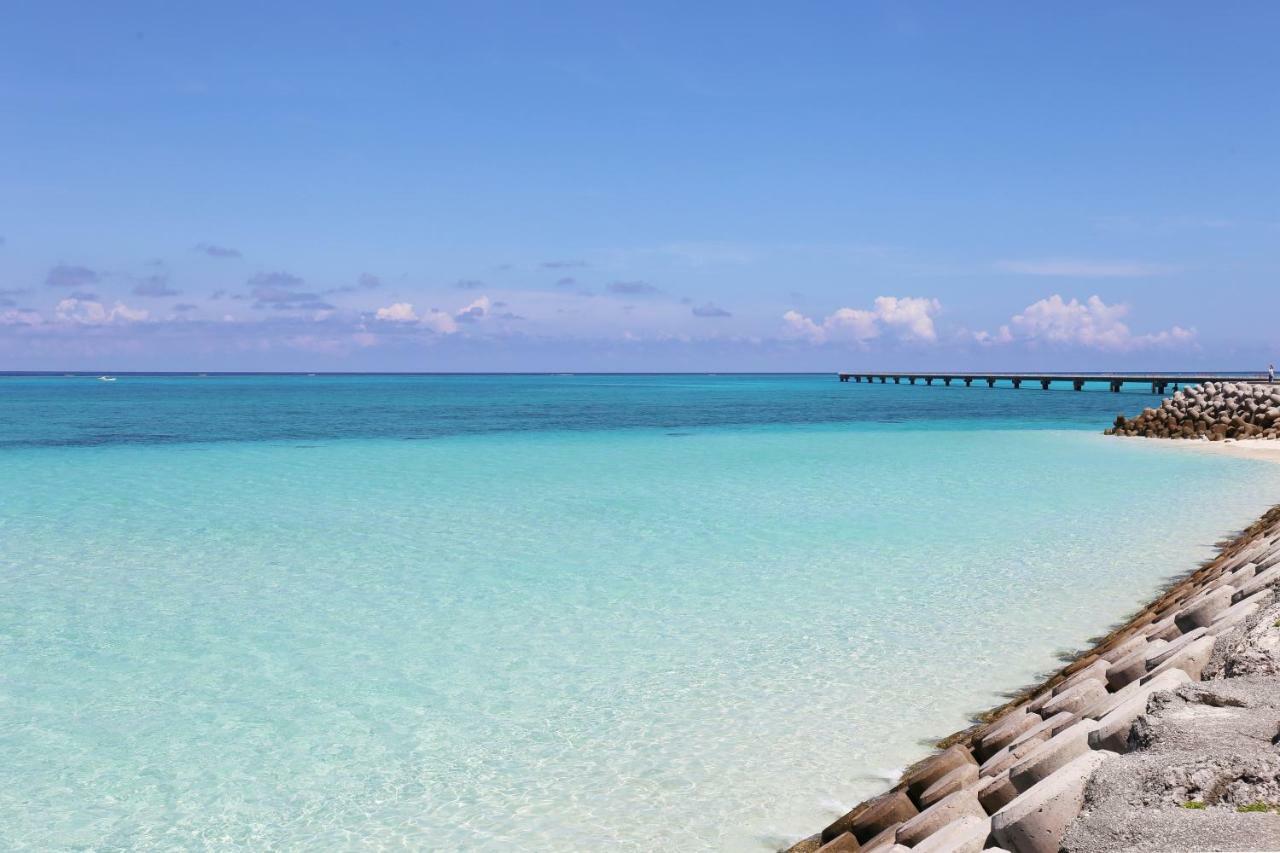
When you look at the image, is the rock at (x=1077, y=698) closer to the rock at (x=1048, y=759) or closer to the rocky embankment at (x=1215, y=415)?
the rock at (x=1048, y=759)

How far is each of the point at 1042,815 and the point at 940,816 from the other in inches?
40.2

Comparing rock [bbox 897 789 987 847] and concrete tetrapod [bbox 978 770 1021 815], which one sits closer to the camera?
concrete tetrapod [bbox 978 770 1021 815]

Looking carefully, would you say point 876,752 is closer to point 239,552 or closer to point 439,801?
point 439,801

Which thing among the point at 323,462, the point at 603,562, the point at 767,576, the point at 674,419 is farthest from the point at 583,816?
the point at 674,419

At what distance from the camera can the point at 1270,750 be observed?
3.57 metres

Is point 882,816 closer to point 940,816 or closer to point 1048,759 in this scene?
point 940,816

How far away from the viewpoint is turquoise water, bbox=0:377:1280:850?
6316mm

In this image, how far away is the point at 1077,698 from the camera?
5.72 meters

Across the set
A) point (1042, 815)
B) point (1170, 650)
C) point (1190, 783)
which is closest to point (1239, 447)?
point (1170, 650)

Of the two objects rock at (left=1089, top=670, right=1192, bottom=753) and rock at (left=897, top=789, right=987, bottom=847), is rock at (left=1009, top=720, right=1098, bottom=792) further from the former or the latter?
rock at (left=897, top=789, right=987, bottom=847)

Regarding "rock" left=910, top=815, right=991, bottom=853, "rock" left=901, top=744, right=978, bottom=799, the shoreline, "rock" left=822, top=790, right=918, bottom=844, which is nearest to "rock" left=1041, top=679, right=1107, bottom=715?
"rock" left=901, top=744, right=978, bottom=799

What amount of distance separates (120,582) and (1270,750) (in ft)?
42.0

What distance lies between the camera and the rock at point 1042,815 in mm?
3551

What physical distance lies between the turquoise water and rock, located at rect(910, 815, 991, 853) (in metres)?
1.68
